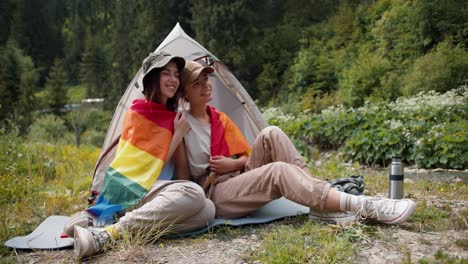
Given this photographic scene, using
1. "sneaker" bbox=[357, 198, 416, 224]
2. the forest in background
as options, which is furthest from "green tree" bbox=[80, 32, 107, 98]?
"sneaker" bbox=[357, 198, 416, 224]

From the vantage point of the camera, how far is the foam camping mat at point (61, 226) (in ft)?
9.12

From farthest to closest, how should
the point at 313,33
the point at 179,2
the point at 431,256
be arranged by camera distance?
the point at 179,2, the point at 313,33, the point at 431,256

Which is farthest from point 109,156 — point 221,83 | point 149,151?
point 221,83

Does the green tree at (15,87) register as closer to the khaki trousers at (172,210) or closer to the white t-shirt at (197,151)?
the white t-shirt at (197,151)

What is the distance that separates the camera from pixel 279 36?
2103 cm

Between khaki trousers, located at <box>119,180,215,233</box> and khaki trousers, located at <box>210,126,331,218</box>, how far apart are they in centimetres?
18

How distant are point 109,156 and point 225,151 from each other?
87 cm

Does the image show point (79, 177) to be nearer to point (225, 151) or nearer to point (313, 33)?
point (225, 151)

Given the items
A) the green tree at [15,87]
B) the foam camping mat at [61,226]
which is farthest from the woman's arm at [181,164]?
the green tree at [15,87]

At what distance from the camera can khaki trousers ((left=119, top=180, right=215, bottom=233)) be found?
2.56m

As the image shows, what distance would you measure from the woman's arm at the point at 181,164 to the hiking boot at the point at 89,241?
0.75 meters

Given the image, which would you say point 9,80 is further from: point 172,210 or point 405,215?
point 405,215

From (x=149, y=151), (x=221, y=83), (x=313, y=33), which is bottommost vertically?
(x=149, y=151)

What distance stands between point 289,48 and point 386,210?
1835 cm
